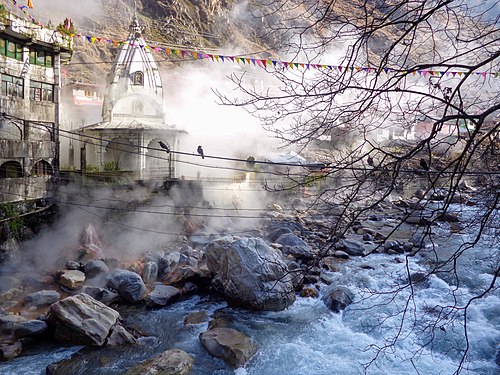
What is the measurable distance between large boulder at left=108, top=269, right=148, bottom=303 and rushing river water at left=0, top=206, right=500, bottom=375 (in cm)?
55

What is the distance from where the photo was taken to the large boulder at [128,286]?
1219 centimetres

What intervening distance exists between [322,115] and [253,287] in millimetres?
8492

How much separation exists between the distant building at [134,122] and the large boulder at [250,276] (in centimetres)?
1165

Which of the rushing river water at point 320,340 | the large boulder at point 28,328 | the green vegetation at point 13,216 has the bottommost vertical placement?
the rushing river water at point 320,340

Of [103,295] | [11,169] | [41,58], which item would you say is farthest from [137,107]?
[103,295]

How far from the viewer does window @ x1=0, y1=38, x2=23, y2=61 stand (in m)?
16.7

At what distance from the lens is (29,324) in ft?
32.4

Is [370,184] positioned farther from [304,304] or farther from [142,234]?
[142,234]

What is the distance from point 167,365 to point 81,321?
2.64 meters

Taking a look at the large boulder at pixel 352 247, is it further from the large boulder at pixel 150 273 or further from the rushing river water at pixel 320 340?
the large boulder at pixel 150 273

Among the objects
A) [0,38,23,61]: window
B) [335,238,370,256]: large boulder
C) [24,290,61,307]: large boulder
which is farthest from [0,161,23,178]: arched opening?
[335,238,370,256]: large boulder

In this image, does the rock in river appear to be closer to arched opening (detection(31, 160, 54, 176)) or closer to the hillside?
arched opening (detection(31, 160, 54, 176))

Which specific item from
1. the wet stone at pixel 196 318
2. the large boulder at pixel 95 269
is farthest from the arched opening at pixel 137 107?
the wet stone at pixel 196 318

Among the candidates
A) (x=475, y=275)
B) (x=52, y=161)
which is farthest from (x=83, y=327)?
(x=475, y=275)
